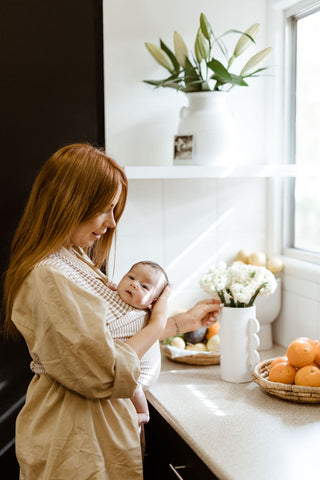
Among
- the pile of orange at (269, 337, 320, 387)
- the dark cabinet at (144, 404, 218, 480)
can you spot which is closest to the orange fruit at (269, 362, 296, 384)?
the pile of orange at (269, 337, 320, 387)

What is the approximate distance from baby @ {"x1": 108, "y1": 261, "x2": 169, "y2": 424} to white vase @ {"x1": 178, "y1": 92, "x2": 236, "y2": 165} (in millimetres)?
638

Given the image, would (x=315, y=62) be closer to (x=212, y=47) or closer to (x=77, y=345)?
(x=212, y=47)

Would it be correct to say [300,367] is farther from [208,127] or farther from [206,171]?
[208,127]

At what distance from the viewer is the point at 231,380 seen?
181 centimetres

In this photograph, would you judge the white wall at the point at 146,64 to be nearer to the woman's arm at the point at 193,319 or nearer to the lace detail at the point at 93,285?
the woman's arm at the point at 193,319

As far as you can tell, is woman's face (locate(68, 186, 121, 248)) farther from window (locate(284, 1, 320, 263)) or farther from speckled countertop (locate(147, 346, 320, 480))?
window (locate(284, 1, 320, 263))

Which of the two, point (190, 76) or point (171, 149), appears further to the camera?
point (171, 149)

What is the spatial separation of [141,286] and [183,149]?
710 mm

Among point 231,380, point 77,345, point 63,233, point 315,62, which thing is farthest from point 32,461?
point 315,62

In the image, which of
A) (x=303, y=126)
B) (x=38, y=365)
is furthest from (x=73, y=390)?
(x=303, y=126)

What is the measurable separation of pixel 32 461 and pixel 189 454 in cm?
39

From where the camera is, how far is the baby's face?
1.47m

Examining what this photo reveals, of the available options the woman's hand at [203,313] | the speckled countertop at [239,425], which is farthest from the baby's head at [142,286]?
the speckled countertop at [239,425]

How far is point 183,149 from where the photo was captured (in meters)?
A: 2.04
